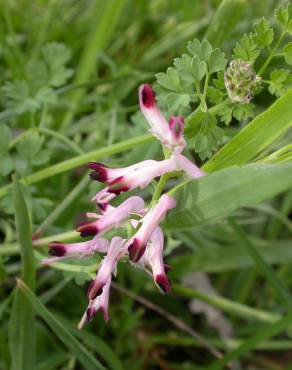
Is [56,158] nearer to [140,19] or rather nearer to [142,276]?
[142,276]

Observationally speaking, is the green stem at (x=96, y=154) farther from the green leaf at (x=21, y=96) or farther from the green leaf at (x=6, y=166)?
the green leaf at (x=21, y=96)

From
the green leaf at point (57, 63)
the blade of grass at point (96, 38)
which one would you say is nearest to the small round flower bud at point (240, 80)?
the green leaf at point (57, 63)

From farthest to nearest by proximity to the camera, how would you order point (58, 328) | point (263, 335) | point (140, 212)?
point (263, 335) < point (58, 328) < point (140, 212)

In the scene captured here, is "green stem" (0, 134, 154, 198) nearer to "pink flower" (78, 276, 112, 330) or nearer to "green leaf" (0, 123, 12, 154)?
"green leaf" (0, 123, 12, 154)

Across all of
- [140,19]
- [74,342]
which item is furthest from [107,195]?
[140,19]

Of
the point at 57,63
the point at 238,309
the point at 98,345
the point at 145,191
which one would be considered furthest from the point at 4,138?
the point at 238,309

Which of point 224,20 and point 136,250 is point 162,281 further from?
point 224,20

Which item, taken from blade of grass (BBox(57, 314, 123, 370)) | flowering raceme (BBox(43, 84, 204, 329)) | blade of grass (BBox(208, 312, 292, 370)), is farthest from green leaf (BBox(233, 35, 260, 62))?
blade of grass (BBox(57, 314, 123, 370))
